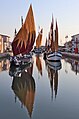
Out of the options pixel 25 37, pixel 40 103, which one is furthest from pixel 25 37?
pixel 40 103

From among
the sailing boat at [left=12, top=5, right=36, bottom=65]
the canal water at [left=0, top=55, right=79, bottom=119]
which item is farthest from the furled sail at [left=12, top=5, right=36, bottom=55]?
the canal water at [left=0, top=55, right=79, bottom=119]

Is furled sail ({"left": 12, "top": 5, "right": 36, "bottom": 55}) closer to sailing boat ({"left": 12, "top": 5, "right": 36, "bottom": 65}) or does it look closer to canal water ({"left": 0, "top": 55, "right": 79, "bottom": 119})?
sailing boat ({"left": 12, "top": 5, "right": 36, "bottom": 65})

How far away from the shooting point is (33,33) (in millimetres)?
28094

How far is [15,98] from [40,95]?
127 cm

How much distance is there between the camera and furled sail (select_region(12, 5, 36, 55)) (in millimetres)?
26222

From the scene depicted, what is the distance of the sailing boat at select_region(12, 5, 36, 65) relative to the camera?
2622 cm

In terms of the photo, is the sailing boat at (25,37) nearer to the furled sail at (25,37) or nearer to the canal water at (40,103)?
the furled sail at (25,37)

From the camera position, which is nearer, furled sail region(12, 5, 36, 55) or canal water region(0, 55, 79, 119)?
canal water region(0, 55, 79, 119)

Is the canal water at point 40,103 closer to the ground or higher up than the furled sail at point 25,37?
closer to the ground

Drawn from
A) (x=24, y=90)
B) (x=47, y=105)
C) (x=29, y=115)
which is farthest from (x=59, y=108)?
(x=24, y=90)

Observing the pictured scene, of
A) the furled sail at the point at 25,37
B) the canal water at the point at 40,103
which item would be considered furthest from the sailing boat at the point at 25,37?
the canal water at the point at 40,103

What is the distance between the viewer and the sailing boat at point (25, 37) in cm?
Result: 2622

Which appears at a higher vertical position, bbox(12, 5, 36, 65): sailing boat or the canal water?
bbox(12, 5, 36, 65): sailing boat

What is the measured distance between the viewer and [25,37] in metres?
27.0
